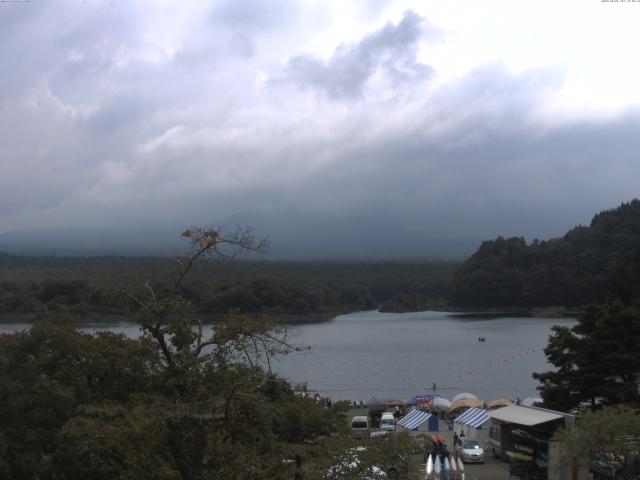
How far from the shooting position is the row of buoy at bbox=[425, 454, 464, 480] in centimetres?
1136

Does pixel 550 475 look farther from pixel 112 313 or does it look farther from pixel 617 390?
pixel 112 313

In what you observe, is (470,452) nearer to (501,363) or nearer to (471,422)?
(471,422)

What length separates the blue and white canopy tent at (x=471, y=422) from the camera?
16.8m

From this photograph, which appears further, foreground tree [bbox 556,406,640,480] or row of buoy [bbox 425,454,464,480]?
row of buoy [bbox 425,454,464,480]

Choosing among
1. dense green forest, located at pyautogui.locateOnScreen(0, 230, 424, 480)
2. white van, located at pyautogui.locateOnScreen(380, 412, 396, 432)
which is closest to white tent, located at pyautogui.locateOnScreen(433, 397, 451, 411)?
white van, located at pyautogui.locateOnScreen(380, 412, 396, 432)

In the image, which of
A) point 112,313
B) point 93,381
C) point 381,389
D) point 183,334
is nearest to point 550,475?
point 93,381

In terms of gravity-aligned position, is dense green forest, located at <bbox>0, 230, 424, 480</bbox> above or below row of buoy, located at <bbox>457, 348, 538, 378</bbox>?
above

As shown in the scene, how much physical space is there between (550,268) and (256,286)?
1137 inches

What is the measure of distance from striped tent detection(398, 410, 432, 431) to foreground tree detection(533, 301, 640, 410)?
3.35m

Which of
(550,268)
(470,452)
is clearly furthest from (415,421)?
(550,268)

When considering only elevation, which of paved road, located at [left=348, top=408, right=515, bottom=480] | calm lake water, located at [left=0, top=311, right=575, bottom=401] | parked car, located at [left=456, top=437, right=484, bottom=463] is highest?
parked car, located at [left=456, top=437, right=484, bottom=463]

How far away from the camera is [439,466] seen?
11.5 meters

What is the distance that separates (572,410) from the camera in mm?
16031

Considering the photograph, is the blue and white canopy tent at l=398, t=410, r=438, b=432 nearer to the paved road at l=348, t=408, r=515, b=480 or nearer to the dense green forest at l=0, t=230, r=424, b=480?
the paved road at l=348, t=408, r=515, b=480
